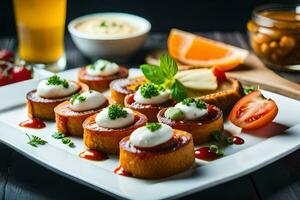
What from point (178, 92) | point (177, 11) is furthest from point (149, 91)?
point (177, 11)

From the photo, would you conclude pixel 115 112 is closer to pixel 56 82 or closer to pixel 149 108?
pixel 149 108

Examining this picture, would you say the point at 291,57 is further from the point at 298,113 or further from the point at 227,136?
the point at 227,136

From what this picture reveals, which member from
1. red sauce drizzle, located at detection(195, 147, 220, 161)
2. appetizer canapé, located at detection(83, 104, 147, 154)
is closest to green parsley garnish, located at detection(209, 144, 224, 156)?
red sauce drizzle, located at detection(195, 147, 220, 161)

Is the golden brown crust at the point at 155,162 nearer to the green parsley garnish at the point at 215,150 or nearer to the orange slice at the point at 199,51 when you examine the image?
the green parsley garnish at the point at 215,150

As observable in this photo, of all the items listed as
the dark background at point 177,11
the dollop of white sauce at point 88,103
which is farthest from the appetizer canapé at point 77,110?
the dark background at point 177,11

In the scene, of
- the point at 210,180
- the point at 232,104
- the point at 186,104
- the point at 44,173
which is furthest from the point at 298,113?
the point at 44,173

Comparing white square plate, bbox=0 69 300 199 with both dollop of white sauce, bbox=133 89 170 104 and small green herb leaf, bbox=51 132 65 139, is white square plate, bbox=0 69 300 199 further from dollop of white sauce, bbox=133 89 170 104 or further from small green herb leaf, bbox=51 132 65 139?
dollop of white sauce, bbox=133 89 170 104
